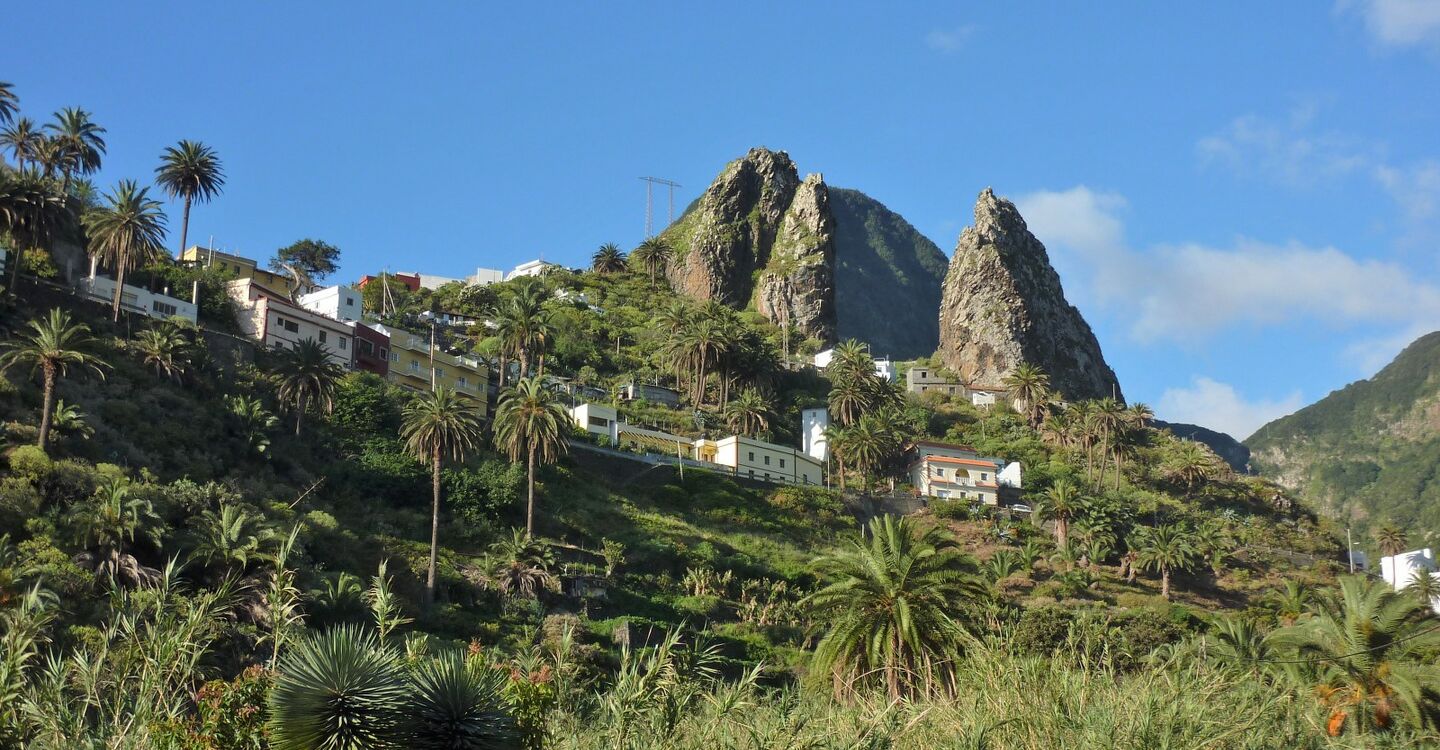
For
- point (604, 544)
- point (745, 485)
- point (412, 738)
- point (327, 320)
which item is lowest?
point (412, 738)

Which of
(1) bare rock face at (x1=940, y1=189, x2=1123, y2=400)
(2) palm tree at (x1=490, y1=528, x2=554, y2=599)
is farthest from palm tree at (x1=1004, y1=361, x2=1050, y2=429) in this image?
(2) palm tree at (x1=490, y1=528, x2=554, y2=599)

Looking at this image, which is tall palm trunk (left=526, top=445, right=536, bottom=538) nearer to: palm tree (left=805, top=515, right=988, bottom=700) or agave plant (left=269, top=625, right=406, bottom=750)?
palm tree (left=805, top=515, right=988, bottom=700)

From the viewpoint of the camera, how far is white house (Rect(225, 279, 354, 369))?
85.9 metres

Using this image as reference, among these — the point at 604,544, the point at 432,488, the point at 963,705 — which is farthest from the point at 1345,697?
the point at 432,488

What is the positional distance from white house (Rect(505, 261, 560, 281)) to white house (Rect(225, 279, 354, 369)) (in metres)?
64.0

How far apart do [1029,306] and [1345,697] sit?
113 meters

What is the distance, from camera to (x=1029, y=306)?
490ft

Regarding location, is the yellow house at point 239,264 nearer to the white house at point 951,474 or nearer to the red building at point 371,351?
the red building at point 371,351

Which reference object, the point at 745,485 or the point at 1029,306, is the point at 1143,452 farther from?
the point at 745,485

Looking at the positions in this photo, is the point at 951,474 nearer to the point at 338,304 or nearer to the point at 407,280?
the point at 338,304

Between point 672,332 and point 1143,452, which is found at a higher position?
point 672,332

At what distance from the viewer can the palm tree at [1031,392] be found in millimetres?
125312

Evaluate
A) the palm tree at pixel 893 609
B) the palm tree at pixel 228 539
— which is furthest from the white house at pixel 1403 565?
the palm tree at pixel 228 539

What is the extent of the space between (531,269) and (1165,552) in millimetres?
95445
